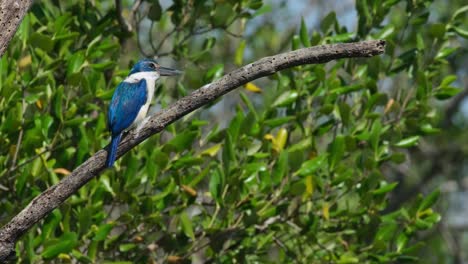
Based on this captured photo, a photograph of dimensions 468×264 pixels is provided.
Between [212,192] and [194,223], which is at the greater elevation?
[212,192]

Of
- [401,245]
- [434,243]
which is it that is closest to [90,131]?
[401,245]

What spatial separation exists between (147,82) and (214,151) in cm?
67

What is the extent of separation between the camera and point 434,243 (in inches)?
557

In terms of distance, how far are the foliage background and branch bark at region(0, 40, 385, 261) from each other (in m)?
0.99

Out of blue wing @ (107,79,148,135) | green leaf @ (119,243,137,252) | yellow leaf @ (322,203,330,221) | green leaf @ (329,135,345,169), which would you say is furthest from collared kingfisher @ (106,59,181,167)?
yellow leaf @ (322,203,330,221)

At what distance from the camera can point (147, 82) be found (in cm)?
716

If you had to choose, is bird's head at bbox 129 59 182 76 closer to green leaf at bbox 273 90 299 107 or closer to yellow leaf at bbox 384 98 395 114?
green leaf at bbox 273 90 299 107

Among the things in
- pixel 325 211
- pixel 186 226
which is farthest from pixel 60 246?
pixel 325 211

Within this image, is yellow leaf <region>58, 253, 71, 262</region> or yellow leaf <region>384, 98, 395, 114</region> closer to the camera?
yellow leaf <region>58, 253, 71, 262</region>

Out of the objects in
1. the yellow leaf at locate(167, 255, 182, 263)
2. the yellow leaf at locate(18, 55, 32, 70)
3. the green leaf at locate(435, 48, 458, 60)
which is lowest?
the green leaf at locate(435, 48, 458, 60)

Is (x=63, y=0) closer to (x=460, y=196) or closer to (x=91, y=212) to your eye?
(x=91, y=212)

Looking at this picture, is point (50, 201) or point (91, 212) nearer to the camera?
point (50, 201)

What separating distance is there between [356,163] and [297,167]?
55cm

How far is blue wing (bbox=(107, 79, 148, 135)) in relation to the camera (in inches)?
258
